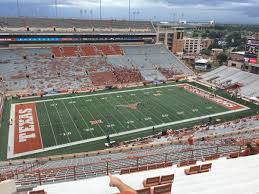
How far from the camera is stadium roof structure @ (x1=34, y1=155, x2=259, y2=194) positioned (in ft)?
19.6

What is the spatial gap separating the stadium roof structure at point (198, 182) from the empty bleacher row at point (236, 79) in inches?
1335

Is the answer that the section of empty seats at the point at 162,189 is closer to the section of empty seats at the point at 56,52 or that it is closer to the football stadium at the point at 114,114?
the football stadium at the point at 114,114

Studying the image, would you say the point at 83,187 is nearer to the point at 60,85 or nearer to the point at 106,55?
the point at 60,85

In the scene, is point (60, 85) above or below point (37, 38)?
below

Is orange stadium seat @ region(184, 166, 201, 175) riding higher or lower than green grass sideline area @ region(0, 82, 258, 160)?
higher

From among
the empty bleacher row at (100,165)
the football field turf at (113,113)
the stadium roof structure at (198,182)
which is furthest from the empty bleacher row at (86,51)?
the stadium roof structure at (198,182)

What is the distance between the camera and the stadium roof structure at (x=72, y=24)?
51469mm

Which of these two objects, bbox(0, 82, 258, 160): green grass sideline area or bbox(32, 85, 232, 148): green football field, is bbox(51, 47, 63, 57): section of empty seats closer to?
bbox(0, 82, 258, 160): green grass sideline area

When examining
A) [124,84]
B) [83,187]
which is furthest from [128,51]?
[83,187]

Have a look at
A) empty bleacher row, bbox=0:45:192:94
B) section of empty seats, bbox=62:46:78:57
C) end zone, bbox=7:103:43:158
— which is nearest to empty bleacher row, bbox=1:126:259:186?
end zone, bbox=7:103:43:158

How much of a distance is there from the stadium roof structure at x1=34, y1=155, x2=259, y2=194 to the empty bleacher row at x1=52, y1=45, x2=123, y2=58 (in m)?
44.5

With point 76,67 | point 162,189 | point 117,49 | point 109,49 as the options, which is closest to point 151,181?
point 162,189

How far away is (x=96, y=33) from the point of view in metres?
55.0

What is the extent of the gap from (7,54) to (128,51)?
21.3 metres
